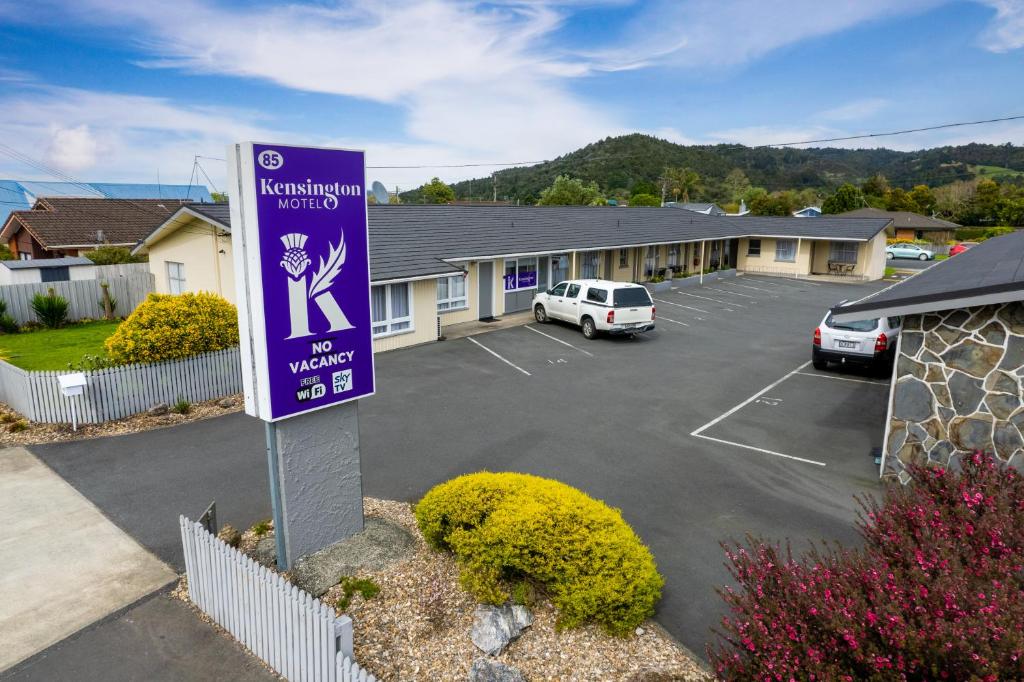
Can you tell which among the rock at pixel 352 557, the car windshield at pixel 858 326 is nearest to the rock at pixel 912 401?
the car windshield at pixel 858 326

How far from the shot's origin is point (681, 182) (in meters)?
103

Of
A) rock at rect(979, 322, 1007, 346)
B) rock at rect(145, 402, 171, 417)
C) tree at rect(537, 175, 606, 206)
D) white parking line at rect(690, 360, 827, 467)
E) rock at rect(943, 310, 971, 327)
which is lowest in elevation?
white parking line at rect(690, 360, 827, 467)

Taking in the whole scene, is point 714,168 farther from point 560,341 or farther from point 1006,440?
point 1006,440

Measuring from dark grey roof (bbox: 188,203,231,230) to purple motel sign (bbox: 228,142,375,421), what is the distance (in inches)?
516

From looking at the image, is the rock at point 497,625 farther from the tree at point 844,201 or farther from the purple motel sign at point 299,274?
the tree at point 844,201

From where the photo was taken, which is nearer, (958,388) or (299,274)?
(299,274)

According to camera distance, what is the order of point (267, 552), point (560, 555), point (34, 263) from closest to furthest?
point (560, 555) < point (267, 552) < point (34, 263)

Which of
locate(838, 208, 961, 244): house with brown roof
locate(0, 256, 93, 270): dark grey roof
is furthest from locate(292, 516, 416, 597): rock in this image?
locate(838, 208, 961, 244): house with brown roof

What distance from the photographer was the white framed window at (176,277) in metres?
22.1

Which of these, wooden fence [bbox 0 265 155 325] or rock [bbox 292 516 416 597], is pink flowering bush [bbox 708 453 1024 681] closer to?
rock [bbox 292 516 416 597]

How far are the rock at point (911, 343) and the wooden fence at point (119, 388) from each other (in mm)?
13634

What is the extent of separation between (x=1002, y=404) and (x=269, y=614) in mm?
10134

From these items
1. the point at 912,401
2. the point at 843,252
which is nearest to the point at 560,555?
the point at 912,401

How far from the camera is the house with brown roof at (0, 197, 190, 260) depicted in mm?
33188
